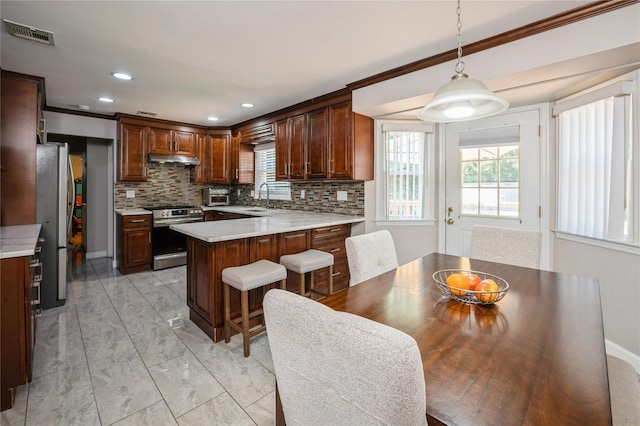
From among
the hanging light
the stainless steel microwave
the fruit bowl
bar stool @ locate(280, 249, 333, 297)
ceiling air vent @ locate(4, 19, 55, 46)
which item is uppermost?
ceiling air vent @ locate(4, 19, 55, 46)

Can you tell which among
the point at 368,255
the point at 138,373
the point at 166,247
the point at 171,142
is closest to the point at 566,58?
the point at 368,255

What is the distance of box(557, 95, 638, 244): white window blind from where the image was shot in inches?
85.8

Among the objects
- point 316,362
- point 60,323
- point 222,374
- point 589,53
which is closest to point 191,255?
point 222,374

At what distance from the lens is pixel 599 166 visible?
2.39 meters

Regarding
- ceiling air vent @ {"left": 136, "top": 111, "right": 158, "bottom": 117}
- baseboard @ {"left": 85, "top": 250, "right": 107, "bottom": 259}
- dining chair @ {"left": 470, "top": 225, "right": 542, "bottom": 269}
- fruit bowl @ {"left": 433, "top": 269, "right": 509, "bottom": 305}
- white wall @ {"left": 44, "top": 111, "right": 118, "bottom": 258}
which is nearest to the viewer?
fruit bowl @ {"left": 433, "top": 269, "right": 509, "bottom": 305}

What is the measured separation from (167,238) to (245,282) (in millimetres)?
3003

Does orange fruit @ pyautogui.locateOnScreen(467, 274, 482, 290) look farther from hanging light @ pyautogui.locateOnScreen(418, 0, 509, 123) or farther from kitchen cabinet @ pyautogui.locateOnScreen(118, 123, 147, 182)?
kitchen cabinet @ pyautogui.locateOnScreen(118, 123, 147, 182)

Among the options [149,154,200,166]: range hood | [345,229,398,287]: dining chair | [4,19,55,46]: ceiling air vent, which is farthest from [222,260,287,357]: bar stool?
[149,154,200,166]: range hood

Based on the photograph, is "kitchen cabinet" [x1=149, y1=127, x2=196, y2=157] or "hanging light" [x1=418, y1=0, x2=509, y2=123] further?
"kitchen cabinet" [x1=149, y1=127, x2=196, y2=157]

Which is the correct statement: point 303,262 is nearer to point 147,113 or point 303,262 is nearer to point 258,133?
point 258,133

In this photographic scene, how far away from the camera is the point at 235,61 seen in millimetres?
2684

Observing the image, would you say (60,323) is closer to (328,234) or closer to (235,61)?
(328,234)

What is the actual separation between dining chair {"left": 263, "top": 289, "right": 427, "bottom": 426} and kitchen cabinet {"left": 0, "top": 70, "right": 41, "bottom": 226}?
11.7 ft

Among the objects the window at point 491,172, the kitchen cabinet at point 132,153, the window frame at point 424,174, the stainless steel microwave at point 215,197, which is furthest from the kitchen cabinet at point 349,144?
the kitchen cabinet at point 132,153
